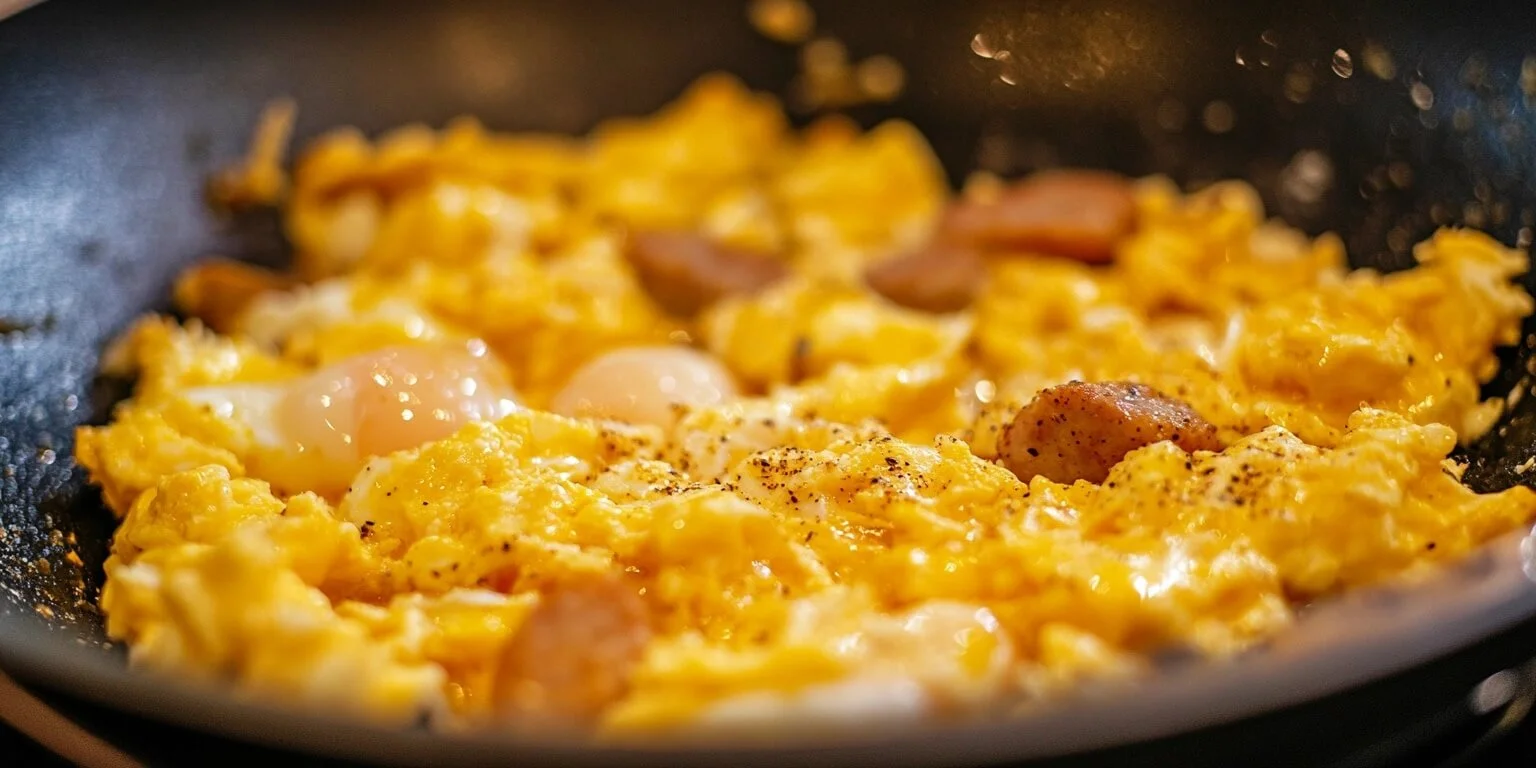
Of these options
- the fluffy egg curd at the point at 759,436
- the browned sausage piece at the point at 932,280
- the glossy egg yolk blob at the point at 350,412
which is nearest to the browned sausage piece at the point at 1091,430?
the fluffy egg curd at the point at 759,436

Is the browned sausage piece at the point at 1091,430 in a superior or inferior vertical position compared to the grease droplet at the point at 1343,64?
inferior

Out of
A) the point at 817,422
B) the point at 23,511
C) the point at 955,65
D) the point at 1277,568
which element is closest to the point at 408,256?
the point at 23,511

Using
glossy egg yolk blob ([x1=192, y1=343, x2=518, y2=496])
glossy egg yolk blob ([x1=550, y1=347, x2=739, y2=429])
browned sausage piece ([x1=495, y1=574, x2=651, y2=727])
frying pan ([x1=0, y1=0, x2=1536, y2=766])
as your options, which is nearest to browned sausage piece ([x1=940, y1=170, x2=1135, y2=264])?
frying pan ([x1=0, y1=0, x2=1536, y2=766])

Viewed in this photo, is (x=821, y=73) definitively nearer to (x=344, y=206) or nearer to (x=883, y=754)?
(x=344, y=206)

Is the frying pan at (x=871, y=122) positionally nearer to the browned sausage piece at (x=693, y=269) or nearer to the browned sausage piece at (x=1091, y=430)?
the browned sausage piece at (x=1091, y=430)

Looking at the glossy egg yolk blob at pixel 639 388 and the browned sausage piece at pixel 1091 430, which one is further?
the glossy egg yolk blob at pixel 639 388

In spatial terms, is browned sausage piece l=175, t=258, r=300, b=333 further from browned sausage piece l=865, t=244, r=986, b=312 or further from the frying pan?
browned sausage piece l=865, t=244, r=986, b=312

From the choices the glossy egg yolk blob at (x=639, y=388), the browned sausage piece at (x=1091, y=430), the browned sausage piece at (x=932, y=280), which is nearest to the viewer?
the browned sausage piece at (x=1091, y=430)

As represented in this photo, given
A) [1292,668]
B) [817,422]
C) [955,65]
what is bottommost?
[1292,668]
